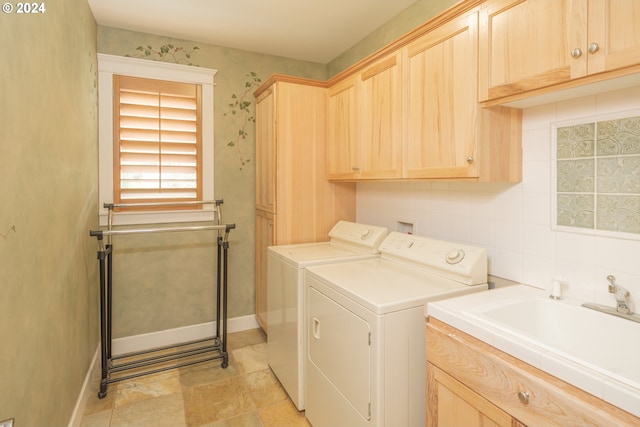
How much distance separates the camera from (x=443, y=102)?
170cm

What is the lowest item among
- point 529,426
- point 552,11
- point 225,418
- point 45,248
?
point 225,418

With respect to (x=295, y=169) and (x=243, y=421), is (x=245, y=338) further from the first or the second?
(x=295, y=169)

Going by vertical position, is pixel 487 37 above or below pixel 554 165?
above

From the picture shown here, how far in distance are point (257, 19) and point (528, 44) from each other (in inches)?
75.5

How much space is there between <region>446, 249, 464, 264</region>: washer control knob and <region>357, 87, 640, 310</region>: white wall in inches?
7.4

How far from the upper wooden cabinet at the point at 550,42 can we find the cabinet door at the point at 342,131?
106 cm

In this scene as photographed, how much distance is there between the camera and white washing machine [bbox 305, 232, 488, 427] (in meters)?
1.42

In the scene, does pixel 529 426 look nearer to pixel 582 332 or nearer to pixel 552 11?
pixel 582 332

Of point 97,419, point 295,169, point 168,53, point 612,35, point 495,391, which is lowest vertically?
point 97,419

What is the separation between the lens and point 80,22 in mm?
2104

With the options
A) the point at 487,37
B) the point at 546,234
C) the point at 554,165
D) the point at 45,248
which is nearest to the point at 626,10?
the point at 487,37

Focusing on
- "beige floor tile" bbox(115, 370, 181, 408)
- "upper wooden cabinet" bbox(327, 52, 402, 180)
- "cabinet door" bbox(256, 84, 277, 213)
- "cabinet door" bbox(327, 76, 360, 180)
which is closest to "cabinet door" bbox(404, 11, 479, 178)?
"upper wooden cabinet" bbox(327, 52, 402, 180)

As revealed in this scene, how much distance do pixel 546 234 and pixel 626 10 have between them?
2.89 ft

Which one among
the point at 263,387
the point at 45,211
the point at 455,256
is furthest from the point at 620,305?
the point at 45,211
